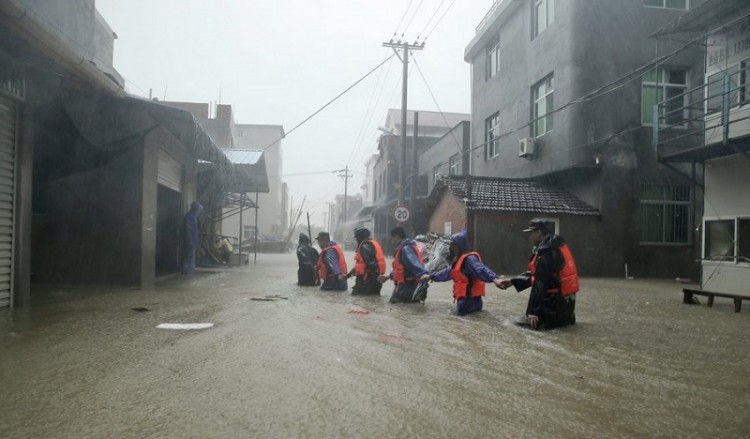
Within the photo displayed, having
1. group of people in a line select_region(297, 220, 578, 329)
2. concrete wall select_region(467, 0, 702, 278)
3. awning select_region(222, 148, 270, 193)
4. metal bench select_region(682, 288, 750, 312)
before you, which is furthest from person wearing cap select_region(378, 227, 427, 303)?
awning select_region(222, 148, 270, 193)

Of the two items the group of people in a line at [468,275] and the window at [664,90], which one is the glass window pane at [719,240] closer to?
the group of people in a line at [468,275]

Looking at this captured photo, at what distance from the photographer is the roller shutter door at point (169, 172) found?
506 inches

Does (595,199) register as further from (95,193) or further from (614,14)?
(95,193)

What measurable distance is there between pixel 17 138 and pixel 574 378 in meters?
7.67

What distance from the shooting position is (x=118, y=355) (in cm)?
468

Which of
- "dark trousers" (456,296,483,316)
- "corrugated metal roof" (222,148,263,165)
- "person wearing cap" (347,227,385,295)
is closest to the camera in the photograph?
"dark trousers" (456,296,483,316)

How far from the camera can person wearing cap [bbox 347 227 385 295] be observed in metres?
9.77

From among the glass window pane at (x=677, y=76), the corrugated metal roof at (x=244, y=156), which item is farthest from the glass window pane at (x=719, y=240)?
the corrugated metal roof at (x=244, y=156)

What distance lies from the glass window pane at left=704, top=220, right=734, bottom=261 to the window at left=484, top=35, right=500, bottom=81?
13.8 metres

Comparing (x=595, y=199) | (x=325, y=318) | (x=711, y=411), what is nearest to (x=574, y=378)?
(x=711, y=411)

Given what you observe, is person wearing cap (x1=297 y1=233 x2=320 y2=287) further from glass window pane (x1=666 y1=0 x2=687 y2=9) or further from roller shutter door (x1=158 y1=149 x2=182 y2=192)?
glass window pane (x1=666 y1=0 x2=687 y2=9)

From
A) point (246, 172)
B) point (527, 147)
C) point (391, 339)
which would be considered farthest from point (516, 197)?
point (391, 339)

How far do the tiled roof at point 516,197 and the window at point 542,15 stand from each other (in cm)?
579

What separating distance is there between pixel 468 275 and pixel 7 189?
649 cm
